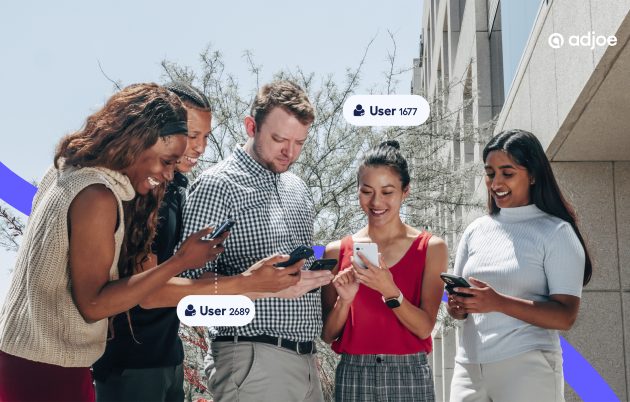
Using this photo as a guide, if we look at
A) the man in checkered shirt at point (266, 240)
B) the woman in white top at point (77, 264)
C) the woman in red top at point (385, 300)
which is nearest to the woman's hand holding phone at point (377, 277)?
the woman in red top at point (385, 300)

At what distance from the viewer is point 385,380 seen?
3.86m

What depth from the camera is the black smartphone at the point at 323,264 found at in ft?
12.5

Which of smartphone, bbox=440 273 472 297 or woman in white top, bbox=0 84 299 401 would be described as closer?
woman in white top, bbox=0 84 299 401

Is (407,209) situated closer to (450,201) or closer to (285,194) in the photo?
(450,201)

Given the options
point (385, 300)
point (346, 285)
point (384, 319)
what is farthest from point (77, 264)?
point (384, 319)

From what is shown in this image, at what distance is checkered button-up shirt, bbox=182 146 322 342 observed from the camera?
370 cm

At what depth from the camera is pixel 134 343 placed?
3541mm

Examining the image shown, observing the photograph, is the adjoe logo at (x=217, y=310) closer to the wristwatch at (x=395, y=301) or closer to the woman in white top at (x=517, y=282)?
the wristwatch at (x=395, y=301)

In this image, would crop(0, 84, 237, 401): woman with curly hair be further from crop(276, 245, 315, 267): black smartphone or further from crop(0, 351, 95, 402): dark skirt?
crop(276, 245, 315, 267): black smartphone

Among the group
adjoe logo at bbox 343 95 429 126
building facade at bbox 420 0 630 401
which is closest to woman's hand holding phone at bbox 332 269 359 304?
adjoe logo at bbox 343 95 429 126

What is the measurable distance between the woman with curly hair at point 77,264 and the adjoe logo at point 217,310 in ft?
1.98

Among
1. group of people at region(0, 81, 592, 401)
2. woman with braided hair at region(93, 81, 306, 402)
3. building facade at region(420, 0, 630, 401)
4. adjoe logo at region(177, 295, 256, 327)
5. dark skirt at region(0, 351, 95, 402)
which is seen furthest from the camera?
building facade at region(420, 0, 630, 401)

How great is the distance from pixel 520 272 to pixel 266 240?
1.23m

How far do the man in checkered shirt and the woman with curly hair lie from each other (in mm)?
759
